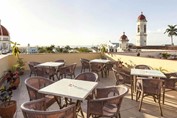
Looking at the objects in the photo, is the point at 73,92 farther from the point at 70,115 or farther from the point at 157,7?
the point at 157,7

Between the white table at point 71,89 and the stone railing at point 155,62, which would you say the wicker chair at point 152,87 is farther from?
the stone railing at point 155,62

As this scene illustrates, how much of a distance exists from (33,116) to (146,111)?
2.64 metres

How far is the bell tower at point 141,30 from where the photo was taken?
2166 centimetres

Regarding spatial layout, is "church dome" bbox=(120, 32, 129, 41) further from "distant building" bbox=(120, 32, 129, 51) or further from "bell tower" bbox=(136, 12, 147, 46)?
"bell tower" bbox=(136, 12, 147, 46)

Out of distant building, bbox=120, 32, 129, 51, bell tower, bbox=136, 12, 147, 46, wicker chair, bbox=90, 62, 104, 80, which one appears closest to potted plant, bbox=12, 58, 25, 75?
wicker chair, bbox=90, 62, 104, 80

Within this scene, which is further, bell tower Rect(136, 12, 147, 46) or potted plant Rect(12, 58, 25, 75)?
bell tower Rect(136, 12, 147, 46)

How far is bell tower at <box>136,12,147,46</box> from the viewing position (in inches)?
853

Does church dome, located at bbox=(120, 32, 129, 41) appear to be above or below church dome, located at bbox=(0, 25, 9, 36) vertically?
below

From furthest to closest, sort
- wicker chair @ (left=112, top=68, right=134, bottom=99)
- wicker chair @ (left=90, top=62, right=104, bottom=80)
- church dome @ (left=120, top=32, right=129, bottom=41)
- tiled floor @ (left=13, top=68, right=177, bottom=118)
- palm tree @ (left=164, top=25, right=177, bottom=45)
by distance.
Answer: palm tree @ (left=164, top=25, right=177, bottom=45) → church dome @ (left=120, top=32, right=129, bottom=41) → wicker chair @ (left=90, top=62, right=104, bottom=80) → wicker chair @ (left=112, top=68, right=134, bottom=99) → tiled floor @ (left=13, top=68, right=177, bottom=118)

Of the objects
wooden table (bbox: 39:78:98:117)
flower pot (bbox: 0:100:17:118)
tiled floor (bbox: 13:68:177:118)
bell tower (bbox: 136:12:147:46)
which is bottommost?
tiled floor (bbox: 13:68:177:118)

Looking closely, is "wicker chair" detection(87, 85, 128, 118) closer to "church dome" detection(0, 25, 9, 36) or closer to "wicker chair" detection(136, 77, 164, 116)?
"wicker chair" detection(136, 77, 164, 116)

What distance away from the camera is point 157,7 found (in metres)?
14.0

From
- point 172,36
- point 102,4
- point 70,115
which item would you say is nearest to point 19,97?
point 70,115

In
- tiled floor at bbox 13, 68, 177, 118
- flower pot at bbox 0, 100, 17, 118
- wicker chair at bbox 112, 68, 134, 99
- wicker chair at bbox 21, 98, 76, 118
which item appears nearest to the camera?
wicker chair at bbox 21, 98, 76, 118
